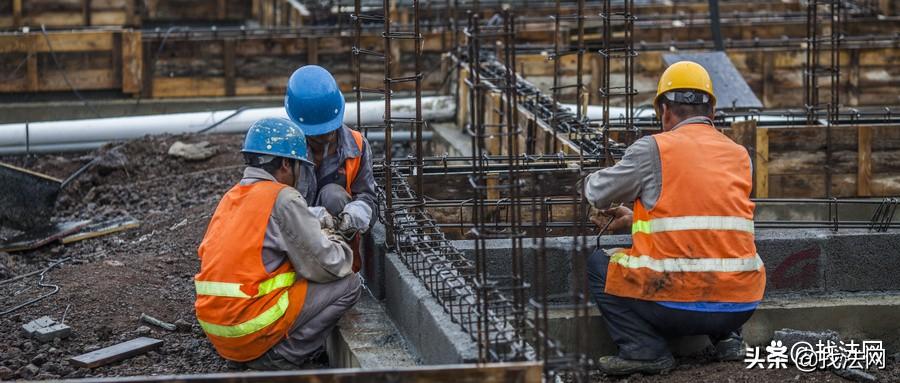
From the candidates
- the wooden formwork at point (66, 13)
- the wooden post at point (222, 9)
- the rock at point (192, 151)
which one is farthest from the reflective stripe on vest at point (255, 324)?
the wooden post at point (222, 9)

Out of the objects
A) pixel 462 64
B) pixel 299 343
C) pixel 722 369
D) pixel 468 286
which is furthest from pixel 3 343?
pixel 462 64

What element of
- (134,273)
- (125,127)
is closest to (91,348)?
(134,273)

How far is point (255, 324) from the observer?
6.33 m

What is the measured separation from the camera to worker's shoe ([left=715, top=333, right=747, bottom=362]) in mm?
6984

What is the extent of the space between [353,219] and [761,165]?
18.4ft

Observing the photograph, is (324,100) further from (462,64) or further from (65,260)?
(462,64)

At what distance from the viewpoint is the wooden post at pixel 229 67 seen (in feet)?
56.5

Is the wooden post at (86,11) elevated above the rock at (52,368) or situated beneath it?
elevated above

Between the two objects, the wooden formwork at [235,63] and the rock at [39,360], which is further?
the wooden formwork at [235,63]

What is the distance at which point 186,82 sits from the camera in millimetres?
17375

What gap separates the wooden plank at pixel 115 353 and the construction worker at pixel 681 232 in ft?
8.41

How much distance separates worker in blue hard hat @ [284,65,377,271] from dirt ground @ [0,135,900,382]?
106cm

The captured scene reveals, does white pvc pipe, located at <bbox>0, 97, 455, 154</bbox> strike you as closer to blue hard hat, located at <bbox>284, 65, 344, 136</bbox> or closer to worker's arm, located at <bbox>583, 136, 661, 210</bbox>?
blue hard hat, located at <bbox>284, 65, 344, 136</bbox>

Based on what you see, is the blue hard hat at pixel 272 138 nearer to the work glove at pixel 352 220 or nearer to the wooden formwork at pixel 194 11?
the work glove at pixel 352 220
